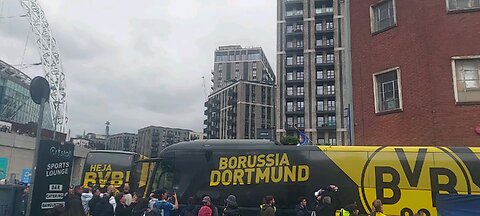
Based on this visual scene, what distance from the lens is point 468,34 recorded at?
44.7ft

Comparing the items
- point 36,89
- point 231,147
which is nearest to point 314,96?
point 231,147

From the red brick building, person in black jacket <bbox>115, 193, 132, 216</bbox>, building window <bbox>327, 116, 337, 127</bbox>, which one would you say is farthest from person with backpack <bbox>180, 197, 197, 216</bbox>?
building window <bbox>327, 116, 337, 127</bbox>

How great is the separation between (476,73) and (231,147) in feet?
29.4

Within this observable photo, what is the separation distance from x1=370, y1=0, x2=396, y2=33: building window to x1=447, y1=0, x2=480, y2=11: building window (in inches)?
78.0

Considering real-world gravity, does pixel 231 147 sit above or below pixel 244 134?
below

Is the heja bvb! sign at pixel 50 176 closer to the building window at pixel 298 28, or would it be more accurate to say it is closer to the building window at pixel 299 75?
the building window at pixel 299 75

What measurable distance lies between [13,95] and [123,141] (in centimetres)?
5505

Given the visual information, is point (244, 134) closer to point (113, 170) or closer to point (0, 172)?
point (0, 172)

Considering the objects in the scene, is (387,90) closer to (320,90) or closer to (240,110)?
(320,90)

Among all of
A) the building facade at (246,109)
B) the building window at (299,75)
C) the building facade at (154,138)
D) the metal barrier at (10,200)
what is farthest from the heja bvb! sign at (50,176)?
the building facade at (154,138)

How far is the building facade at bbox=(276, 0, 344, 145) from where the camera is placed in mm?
77375

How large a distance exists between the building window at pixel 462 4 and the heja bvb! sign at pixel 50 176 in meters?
13.5

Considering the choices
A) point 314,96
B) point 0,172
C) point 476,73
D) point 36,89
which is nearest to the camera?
point 36,89

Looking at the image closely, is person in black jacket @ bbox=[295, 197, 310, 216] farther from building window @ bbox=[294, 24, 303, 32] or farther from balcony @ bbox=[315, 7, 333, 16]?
balcony @ bbox=[315, 7, 333, 16]
